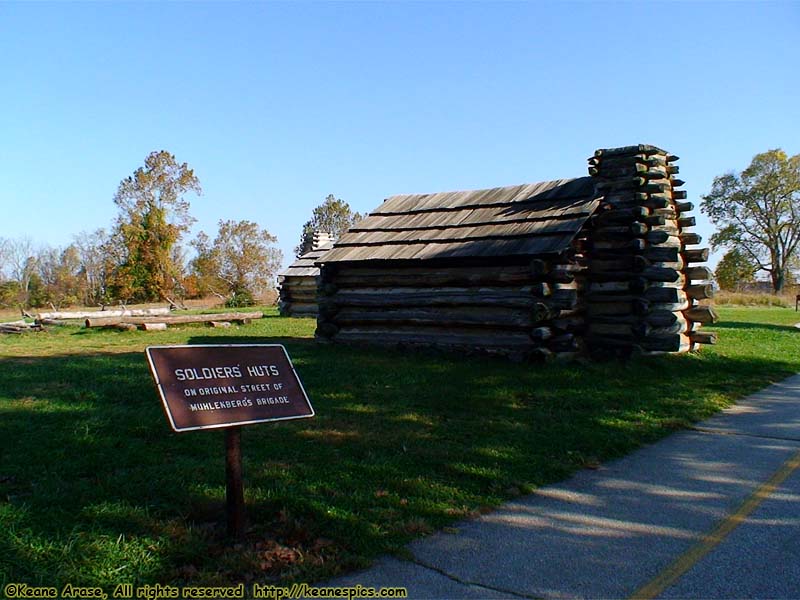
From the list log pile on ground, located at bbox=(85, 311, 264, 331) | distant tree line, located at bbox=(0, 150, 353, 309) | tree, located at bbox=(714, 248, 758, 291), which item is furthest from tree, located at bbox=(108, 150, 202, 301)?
Answer: tree, located at bbox=(714, 248, 758, 291)

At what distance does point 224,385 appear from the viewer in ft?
15.2

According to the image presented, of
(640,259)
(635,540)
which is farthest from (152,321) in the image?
(635,540)

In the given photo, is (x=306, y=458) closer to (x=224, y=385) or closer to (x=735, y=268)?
(x=224, y=385)

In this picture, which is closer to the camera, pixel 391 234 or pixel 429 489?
pixel 429 489

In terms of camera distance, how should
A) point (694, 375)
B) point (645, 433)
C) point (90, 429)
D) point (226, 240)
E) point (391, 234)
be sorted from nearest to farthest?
point (90, 429)
point (645, 433)
point (694, 375)
point (391, 234)
point (226, 240)

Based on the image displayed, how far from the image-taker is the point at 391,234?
635 inches

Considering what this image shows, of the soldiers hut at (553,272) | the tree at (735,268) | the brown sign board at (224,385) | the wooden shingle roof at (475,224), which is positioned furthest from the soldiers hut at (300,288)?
the tree at (735,268)

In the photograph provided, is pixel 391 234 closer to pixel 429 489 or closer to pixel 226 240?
pixel 429 489

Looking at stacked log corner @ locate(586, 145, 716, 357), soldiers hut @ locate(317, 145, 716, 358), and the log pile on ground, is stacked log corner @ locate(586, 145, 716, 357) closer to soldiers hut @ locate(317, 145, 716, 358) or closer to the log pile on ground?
soldiers hut @ locate(317, 145, 716, 358)

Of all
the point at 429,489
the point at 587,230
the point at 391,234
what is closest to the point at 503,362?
the point at 587,230

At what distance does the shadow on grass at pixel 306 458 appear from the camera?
436 centimetres

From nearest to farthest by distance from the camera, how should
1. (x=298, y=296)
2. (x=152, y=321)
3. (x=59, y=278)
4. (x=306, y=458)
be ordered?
1. (x=306, y=458)
2. (x=152, y=321)
3. (x=298, y=296)
4. (x=59, y=278)

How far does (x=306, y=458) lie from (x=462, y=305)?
7.82 metres

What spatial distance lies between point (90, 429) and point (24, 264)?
2808 inches
